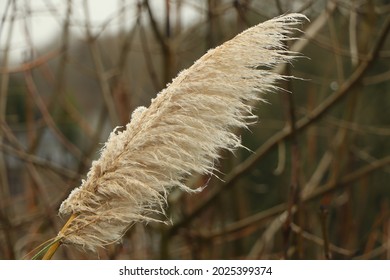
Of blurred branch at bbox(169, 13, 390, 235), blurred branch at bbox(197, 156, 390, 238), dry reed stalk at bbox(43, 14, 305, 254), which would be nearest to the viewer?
dry reed stalk at bbox(43, 14, 305, 254)

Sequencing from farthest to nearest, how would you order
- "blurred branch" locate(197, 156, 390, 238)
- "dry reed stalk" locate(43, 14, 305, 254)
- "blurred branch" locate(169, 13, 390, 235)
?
1. "blurred branch" locate(197, 156, 390, 238)
2. "blurred branch" locate(169, 13, 390, 235)
3. "dry reed stalk" locate(43, 14, 305, 254)

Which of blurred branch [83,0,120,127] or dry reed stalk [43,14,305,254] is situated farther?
blurred branch [83,0,120,127]

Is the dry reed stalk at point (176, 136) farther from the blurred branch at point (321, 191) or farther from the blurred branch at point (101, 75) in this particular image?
the blurred branch at point (101, 75)

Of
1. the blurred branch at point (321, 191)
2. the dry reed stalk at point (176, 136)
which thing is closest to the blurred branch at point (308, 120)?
the blurred branch at point (321, 191)

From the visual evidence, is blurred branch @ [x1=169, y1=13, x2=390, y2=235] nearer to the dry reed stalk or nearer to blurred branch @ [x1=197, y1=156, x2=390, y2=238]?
blurred branch @ [x1=197, y1=156, x2=390, y2=238]

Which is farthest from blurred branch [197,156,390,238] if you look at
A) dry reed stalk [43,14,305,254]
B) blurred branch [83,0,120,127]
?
dry reed stalk [43,14,305,254]

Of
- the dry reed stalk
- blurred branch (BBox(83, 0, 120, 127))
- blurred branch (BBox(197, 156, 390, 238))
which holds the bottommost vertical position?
the dry reed stalk

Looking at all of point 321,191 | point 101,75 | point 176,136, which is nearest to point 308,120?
point 321,191
